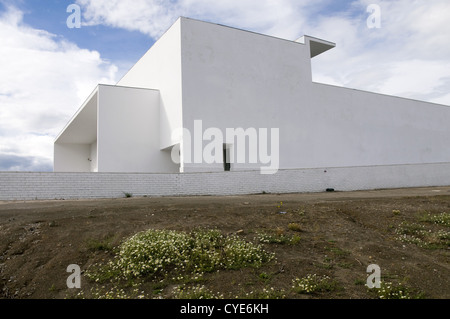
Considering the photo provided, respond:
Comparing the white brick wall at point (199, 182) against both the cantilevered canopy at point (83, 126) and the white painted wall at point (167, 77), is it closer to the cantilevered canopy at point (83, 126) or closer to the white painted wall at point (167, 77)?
the white painted wall at point (167, 77)

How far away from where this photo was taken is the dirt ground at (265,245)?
16.2 ft

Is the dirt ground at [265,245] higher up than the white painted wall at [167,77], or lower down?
lower down

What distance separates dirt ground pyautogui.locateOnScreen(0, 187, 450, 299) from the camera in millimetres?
4934

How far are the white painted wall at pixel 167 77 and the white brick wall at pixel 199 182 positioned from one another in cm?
332

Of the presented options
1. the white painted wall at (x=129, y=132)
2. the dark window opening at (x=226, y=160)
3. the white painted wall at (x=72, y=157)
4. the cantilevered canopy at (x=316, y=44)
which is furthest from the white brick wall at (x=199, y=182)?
the white painted wall at (x=72, y=157)

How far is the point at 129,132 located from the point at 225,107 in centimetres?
533

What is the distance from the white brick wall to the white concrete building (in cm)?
185

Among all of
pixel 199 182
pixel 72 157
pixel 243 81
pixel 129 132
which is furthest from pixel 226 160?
pixel 72 157

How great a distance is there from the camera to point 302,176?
16.9 metres

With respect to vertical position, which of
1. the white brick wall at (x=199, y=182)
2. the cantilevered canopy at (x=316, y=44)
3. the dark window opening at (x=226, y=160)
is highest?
the cantilevered canopy at (x=316, y=44)

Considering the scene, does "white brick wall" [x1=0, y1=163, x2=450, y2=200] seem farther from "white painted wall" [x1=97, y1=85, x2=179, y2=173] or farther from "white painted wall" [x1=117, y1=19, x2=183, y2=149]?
"white painted wall" [x1=97, y1=85, x2=179, y2=173]

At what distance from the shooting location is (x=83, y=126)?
74.5ft

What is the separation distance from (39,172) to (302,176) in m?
11.9
